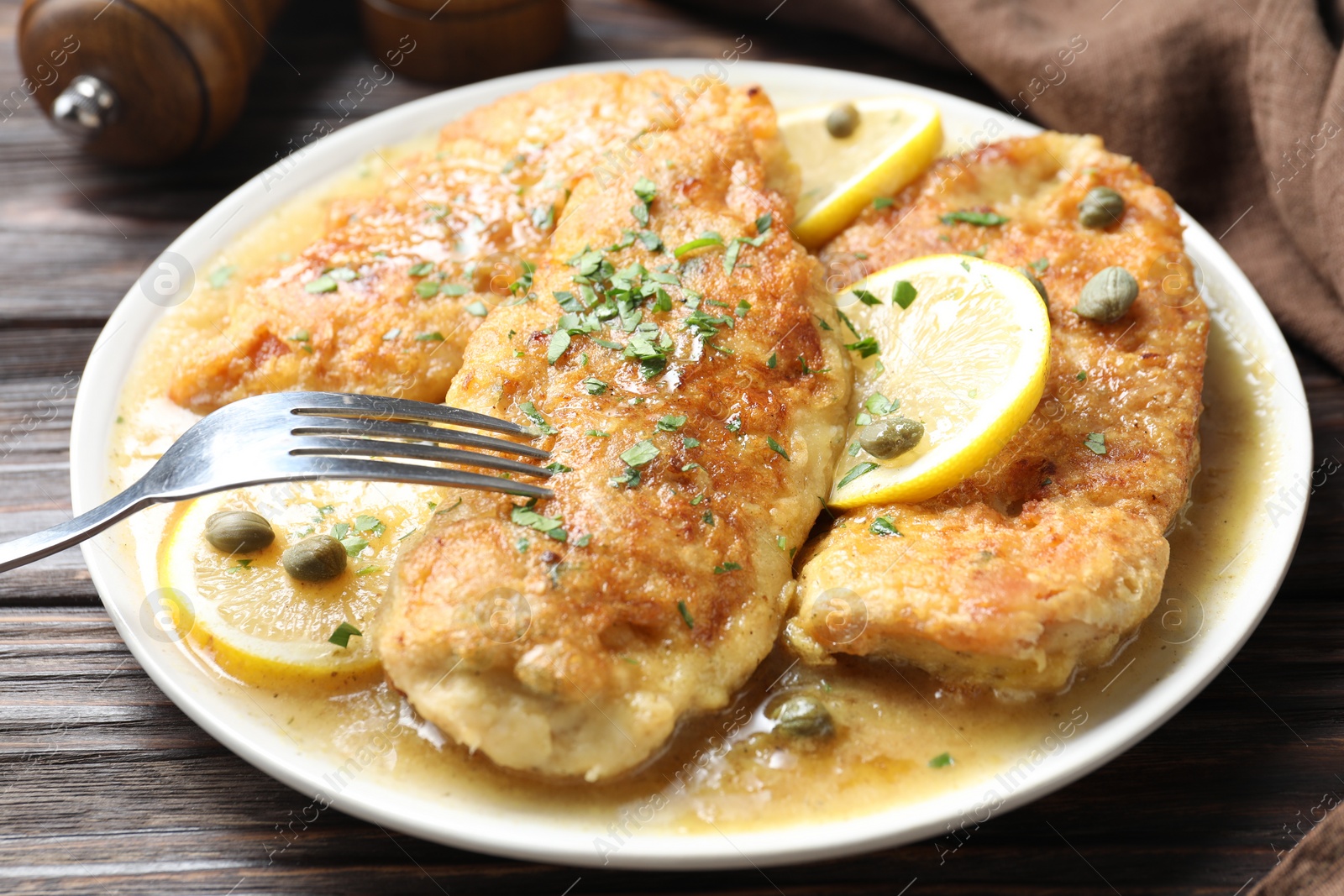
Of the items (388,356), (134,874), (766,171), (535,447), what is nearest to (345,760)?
(134,874)

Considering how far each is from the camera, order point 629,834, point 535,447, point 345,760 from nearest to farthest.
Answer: point 629,834
point 345,760
point 535,447

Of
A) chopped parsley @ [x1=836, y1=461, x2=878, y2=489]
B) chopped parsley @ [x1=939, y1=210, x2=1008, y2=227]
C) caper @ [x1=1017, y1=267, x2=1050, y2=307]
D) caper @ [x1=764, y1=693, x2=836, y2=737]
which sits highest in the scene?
chopped parsley @ [x1=939, y1=210, x2=1008, y2=227]

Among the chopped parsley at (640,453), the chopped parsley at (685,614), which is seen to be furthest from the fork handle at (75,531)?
the chopped parsley at (685,614)

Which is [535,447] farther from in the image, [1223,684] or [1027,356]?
[1223,684]

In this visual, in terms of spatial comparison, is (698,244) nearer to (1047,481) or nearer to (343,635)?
(1047,481)

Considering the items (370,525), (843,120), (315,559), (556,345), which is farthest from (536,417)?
(843,120)

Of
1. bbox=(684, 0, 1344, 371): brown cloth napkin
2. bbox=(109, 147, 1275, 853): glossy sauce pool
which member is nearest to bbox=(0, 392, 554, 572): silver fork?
bbox=(109, 147, 1275, 853): glossy sauce pool

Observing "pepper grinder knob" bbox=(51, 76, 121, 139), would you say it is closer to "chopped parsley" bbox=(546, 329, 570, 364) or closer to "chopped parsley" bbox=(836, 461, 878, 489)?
"chopped parsley" bbox=(546, 329, 570, 364)
